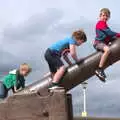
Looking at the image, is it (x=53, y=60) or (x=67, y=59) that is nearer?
(x=53, y=60)

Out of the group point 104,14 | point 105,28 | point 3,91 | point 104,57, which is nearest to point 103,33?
point 105,28

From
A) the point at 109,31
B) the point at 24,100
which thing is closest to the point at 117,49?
the point at 109,31

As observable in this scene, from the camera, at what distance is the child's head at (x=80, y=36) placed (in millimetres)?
11391

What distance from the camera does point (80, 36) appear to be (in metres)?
11.4

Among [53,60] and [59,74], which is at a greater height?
[53,60]

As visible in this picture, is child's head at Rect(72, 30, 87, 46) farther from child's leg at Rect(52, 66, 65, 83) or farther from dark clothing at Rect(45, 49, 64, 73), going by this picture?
child's leg at Rect(52, 66, 65, 83)

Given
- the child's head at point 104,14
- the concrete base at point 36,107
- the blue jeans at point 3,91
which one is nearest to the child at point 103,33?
the child's head at point 104,14

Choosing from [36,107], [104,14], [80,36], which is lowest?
[36,107]

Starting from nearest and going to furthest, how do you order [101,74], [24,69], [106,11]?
[101,74] < [106,11] < [24,69]

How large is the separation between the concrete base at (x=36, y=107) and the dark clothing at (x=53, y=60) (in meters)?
0.63

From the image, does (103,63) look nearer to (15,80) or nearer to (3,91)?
(15,80)

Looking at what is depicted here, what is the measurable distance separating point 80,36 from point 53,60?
30.1 inches

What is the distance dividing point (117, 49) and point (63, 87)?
52.4 inches

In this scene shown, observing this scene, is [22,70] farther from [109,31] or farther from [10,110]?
[109,31]
